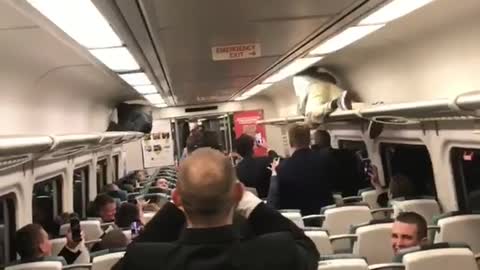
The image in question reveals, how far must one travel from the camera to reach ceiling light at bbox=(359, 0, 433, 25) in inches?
148

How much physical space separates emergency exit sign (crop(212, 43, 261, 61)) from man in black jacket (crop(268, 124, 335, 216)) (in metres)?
0.81

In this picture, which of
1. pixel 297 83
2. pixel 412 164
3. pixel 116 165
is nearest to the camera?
pixel 412 164

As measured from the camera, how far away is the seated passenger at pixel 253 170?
6.61 meters

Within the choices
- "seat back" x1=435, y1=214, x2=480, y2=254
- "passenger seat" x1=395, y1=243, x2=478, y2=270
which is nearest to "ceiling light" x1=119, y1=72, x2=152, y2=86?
"seat back" x1=435, y1=214, x2=480, y2=254

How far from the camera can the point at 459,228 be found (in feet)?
14.0

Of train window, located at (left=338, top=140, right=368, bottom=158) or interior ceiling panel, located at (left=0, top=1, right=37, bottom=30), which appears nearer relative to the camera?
interior ceiling panel, located at (left=0, top=1, right=37, bottom=30)

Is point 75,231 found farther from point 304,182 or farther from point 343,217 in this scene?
point 343,217

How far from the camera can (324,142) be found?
879 cm

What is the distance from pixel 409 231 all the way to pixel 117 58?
9.06ft

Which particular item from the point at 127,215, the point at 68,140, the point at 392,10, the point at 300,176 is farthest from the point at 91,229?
the point at 392,10

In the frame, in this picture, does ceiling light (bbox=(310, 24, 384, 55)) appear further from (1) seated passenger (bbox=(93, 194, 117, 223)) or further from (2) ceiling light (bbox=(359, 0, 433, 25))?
(1) seated passenger (bbox=(93, 194, 117, 223))

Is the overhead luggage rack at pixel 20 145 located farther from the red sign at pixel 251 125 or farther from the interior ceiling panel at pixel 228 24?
the red sign at pixel 251 125

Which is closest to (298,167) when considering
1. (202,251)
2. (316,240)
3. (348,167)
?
(316,240)

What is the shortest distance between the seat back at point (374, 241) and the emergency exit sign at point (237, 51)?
76.9 inches
